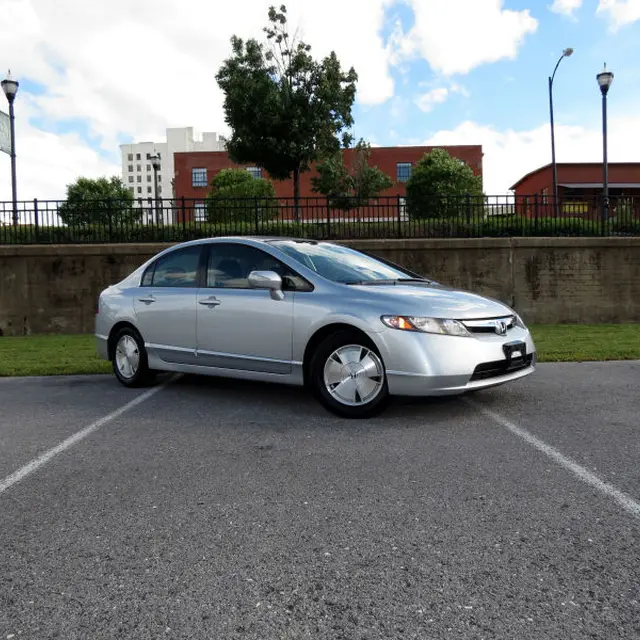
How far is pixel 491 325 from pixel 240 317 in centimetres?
226

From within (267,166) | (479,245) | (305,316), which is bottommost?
(305,316)

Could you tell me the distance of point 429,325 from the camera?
5094mm

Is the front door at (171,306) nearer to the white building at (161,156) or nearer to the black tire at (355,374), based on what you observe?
the black tire at (355,374)

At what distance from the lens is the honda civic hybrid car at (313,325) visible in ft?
16.8

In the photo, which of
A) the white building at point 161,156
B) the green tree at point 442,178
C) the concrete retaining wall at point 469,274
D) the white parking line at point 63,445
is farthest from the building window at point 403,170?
the white parking line at point 63,445

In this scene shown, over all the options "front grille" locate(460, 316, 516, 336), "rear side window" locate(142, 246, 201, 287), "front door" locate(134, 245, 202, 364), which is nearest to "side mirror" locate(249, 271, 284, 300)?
"front door" locate(134, 245, 202, 364)

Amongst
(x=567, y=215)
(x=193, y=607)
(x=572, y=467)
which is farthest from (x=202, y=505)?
(x=567, y=215)

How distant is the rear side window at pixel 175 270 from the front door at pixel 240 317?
8.2 inches

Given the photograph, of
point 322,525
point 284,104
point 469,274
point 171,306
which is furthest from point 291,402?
point 284,104

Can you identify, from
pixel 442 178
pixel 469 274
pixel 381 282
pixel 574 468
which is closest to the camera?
pixel 574 468

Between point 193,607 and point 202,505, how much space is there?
1.10 meters

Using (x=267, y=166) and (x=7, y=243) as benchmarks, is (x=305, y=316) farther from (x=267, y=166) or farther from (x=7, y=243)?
(x=267, y=166)

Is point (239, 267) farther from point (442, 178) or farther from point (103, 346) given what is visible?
point (442, 178)

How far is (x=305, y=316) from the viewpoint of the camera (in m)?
5.58
